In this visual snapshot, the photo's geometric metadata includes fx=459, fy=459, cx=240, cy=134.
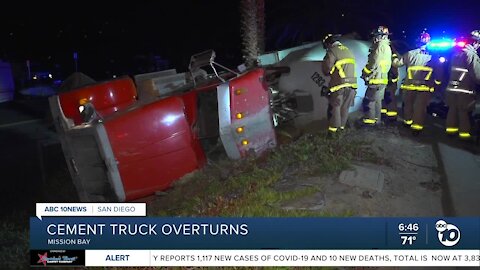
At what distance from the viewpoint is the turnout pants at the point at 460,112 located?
6.66 metres

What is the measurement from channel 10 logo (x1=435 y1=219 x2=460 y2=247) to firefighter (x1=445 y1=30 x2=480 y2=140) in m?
3.54

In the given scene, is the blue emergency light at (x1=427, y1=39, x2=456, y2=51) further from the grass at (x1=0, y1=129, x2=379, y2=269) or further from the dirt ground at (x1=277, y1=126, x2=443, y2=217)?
the grass at (x1=0, y1=129, x2=379, y2=269)

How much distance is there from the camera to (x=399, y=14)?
77.4 feet

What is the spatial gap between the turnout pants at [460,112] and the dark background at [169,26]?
1194 cm

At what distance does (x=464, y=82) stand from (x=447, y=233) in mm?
3761

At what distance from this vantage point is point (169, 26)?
95.8 feet

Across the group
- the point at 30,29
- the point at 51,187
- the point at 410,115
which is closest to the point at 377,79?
the point at 410,115

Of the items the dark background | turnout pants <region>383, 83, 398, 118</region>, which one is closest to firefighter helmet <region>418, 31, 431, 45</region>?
turnout pants <region>383, 83, 398, 118</region>

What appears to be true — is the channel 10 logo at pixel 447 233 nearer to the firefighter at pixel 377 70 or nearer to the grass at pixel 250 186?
the grass at pixel 250 186

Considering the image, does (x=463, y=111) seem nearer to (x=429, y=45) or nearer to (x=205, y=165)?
(x=429, y=45)

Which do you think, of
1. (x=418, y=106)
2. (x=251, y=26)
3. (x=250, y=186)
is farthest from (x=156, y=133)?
(x=251, y=26)

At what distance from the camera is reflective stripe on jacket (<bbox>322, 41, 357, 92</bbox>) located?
6.92 meters

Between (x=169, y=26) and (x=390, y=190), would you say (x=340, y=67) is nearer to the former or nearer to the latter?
(x=390, y=190)

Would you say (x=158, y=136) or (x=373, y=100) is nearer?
(x=158, y=136)
